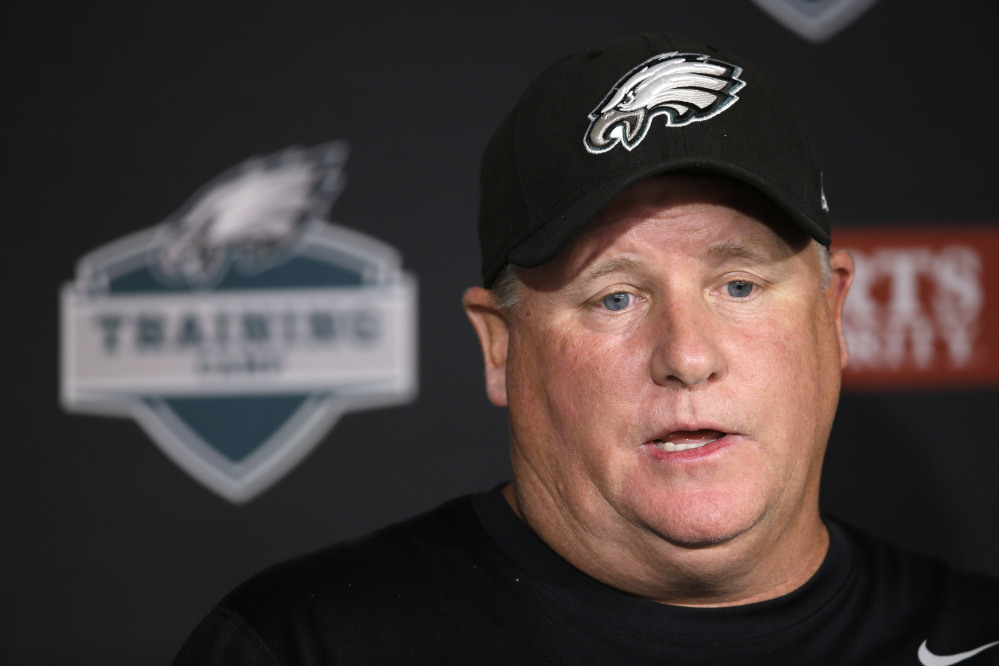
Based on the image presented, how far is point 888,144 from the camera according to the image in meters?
1.67

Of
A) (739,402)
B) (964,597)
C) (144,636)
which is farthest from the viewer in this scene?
(144,636)

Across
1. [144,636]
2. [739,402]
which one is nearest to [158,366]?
[144,636]

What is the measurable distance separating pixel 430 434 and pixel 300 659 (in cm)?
77

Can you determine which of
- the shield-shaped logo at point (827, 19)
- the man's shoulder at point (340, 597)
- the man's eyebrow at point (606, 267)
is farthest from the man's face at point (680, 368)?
the shield-shaped logo at point (827, 19)

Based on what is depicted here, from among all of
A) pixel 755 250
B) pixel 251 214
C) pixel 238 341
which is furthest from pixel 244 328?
pixel 755 250

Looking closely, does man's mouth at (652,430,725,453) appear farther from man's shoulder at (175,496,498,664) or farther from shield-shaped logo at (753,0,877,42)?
shield-shaped logo at (753,0,877,42)

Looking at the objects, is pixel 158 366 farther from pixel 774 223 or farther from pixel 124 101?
pixel 774 223

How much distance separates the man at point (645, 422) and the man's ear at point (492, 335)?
29 millimetres

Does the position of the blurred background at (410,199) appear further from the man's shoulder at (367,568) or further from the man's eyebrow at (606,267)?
the man's eyebrow at (606,267)

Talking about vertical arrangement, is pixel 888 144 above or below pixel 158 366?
above

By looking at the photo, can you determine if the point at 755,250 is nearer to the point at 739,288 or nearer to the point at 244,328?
the point at 739,288

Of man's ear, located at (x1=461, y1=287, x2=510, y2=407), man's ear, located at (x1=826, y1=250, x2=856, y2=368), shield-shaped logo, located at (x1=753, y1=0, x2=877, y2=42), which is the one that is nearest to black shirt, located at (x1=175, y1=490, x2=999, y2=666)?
man's ear, located at (x1=461, y1=287, x2=510, y2=407)

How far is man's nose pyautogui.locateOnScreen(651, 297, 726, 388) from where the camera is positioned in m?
0.83

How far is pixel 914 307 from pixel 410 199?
846 millimetres
